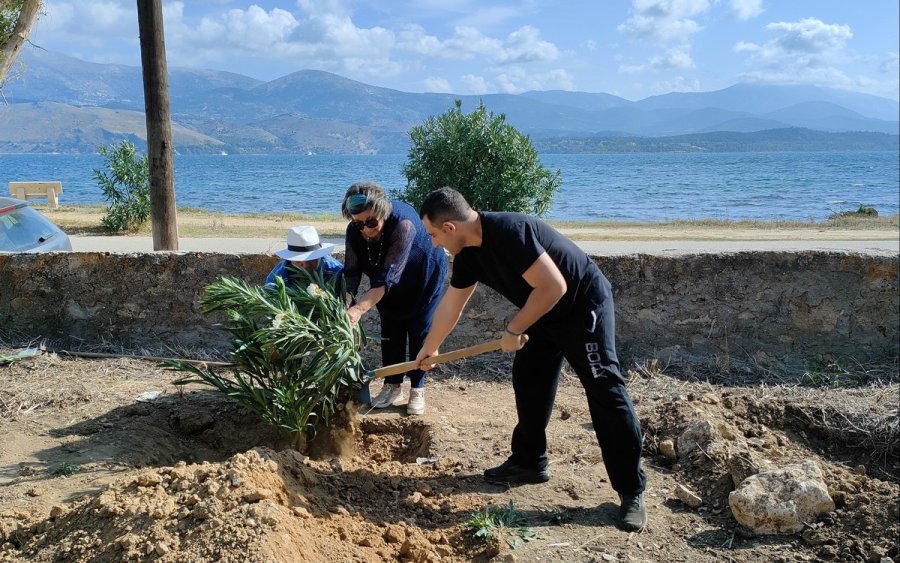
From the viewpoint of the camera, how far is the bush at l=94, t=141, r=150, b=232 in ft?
56.9

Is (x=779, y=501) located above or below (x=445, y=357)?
below

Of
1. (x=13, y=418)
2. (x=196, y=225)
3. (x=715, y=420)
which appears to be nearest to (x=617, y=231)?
(x=196, y=225)

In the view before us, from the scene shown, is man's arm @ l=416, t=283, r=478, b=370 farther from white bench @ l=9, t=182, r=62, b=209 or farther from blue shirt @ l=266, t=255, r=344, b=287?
white bench @ l=9, t=182, r=62, b=209

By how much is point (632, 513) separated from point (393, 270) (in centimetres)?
200

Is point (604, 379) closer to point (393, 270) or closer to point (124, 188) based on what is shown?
point (393, 270)

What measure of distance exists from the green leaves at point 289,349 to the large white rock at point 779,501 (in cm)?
225

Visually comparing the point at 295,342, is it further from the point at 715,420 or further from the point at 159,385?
the point at 715,420

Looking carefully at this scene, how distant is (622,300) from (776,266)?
1358mm

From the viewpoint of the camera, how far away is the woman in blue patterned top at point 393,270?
4.56m

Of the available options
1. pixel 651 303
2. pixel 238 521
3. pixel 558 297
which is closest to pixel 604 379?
pixel 558 297

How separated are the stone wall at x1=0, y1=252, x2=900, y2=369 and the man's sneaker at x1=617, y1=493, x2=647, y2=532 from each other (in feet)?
9.32

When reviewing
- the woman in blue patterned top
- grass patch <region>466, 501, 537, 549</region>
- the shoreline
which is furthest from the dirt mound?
the shoreline

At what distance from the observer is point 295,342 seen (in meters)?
4.27

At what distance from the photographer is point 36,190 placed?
916 inches
